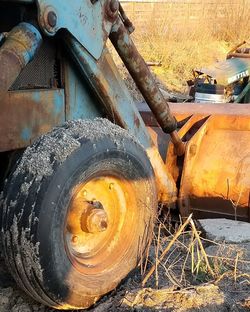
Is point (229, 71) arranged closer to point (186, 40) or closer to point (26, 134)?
point (26, 134)

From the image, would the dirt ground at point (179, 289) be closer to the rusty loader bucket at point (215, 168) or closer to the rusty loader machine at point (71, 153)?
the rusty loader machine at point (71, 153)

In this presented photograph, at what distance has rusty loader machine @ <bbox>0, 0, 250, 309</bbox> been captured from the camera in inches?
102

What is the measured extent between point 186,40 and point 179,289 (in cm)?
1375

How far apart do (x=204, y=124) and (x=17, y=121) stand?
6.04 feet

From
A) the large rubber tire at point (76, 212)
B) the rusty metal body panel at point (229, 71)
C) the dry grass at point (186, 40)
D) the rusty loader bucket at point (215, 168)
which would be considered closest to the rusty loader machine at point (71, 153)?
the large rubber tire at point (76, 212)

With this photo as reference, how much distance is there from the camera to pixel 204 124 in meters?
4.37

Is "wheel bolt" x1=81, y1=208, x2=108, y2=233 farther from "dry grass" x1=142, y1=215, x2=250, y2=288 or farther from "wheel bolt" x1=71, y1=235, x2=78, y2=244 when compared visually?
"dry grass" x1=142, y1=215, x2=250, y2=288

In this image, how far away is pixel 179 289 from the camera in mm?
2920

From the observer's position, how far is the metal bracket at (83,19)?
2742mm

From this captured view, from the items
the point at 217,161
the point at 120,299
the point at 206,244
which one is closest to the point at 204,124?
the point at 217,161

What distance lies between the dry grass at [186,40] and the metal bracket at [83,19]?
29.5 feet

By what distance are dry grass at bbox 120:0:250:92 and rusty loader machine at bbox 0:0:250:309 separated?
8.95 metres

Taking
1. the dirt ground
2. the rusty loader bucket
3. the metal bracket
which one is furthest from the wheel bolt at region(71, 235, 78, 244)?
the rusty loader bucket

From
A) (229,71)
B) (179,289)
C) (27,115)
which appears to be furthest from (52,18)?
(229,71)
